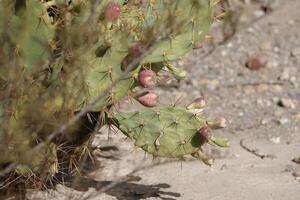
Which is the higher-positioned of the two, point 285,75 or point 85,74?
point 85,74

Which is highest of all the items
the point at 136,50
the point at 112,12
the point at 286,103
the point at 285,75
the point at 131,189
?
the point at 112,12

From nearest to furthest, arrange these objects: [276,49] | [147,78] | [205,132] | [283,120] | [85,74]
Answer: [85,74] < [147,78] < [205,132] < [283,120] < [276,49]

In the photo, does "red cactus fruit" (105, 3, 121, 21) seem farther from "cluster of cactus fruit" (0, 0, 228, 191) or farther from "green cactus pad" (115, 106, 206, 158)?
"green cactus pad" (115, 106, 206, 158)

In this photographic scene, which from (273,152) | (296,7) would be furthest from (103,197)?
(296,7)

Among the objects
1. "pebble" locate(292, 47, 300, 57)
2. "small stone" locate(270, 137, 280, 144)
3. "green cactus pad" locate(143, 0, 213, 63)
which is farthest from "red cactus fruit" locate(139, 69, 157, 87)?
"pebble" locate(292, 47, 300, 57)

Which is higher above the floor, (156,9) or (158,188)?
(156,9)

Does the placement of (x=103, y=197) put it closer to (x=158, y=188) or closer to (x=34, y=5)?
(x=158, y=188)

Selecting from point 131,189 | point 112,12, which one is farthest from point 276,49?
point 112,12

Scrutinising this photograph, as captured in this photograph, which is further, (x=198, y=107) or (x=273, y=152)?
(x=273, y=152)

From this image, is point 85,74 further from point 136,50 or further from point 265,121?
point 265,121
